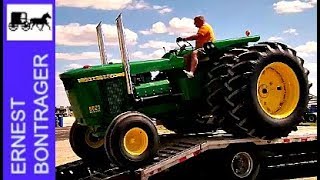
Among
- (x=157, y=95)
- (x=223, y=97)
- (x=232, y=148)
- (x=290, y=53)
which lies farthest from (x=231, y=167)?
(x=290, y=53)

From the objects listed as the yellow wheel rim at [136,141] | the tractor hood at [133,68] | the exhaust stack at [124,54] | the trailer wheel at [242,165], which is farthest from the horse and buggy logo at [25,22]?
the trailer wheel at [242,165]

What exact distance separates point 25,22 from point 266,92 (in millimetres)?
4574

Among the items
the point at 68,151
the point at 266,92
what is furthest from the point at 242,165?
the point at 68,151

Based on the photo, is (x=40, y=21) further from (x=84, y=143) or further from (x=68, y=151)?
(x=68, y=151)

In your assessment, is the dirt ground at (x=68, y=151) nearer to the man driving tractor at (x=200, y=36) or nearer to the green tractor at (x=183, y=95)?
the green tractor at (x=183, y=95)

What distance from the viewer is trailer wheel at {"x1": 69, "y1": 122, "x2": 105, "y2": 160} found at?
30.2 feet

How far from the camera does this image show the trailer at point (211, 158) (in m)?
7.65

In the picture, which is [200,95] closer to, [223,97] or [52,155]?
[223,97]

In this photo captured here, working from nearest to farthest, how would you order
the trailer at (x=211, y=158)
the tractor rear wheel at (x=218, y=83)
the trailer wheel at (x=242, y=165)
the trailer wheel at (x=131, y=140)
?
1. the trailer wheel at (x=131, y=140)
2. the trailer at (x=211, y=158)
3. the trailer wheel at (x=242, y=165)
4. the tractor rear wheel at (x=218, y=83)

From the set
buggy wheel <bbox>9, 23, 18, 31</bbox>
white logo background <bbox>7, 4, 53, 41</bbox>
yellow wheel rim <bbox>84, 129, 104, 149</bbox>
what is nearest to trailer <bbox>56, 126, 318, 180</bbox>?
yellow wheel rim <bbox>84, 129, 104, 149</bbox>

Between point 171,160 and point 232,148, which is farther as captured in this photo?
point 232,148

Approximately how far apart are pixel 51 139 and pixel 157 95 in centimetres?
353

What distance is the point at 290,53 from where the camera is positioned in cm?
Result: 884

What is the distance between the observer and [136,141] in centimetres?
747
